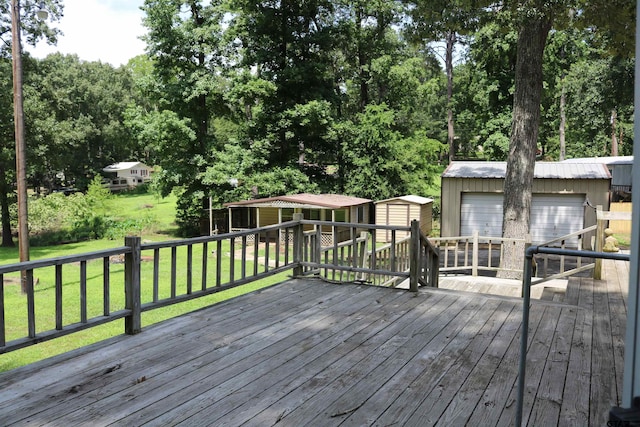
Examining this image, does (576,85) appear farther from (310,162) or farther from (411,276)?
(411,276)

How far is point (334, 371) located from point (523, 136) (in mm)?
8432

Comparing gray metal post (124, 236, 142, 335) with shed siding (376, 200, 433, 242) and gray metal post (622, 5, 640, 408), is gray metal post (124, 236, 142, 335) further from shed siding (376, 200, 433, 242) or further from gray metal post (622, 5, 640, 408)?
shed siding (376, 200, 433, 242)

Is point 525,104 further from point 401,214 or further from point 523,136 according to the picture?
point 401,214

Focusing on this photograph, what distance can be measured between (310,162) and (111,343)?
21231mm

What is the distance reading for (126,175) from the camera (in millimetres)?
52312

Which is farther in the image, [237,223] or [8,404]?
[237,223]

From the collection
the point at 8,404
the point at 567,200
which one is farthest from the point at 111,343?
the point at 567,200

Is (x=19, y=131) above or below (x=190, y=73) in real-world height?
below

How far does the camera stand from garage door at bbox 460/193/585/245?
653 inches

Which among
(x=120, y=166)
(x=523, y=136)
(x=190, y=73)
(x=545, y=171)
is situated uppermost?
(x=190, y=73)

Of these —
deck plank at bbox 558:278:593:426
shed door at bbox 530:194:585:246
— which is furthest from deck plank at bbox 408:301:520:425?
shed door at bbox 530:194:585:246

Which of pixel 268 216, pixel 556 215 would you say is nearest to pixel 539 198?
pixel 556 215

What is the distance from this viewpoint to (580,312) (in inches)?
202

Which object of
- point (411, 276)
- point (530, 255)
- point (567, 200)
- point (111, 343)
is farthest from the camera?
point (567, 200)
